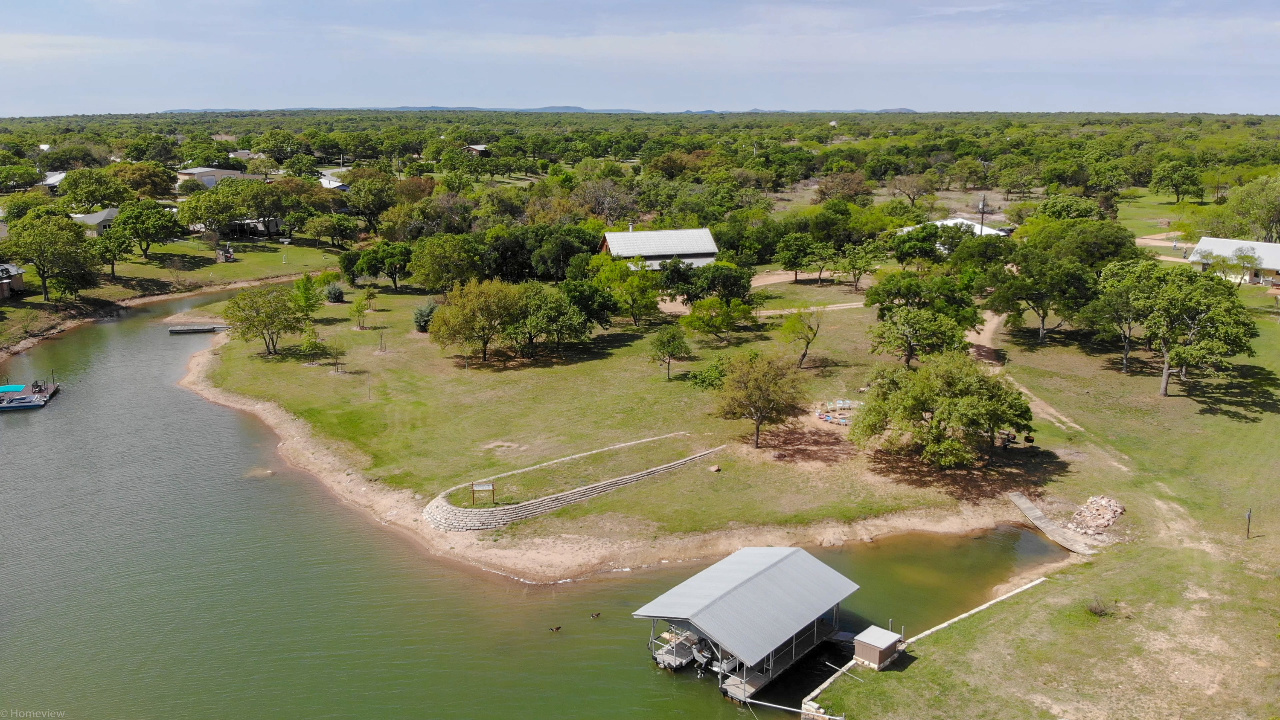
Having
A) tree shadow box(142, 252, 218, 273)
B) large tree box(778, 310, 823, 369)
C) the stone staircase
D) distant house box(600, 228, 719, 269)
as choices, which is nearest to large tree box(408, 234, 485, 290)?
distant house box(600, 228, 719, 269)

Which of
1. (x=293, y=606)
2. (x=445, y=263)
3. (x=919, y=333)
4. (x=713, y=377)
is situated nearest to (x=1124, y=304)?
(x=919, y=333)

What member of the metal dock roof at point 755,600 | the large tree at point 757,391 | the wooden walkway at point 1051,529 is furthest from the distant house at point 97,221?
the wooden walkway at point 1051,529

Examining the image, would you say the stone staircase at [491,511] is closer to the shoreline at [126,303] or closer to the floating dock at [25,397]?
the floating dock at [25,397]

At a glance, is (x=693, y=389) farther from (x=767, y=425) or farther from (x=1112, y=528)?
(x=1112, y=528)

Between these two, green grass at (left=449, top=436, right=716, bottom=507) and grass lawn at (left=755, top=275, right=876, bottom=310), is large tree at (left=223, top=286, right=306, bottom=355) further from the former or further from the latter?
grass lawn at (left=755, top=275, right=876, bottom=310)

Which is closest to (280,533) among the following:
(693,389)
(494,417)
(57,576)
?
(57,576)

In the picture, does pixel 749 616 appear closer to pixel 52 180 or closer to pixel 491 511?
pixel 491 511
